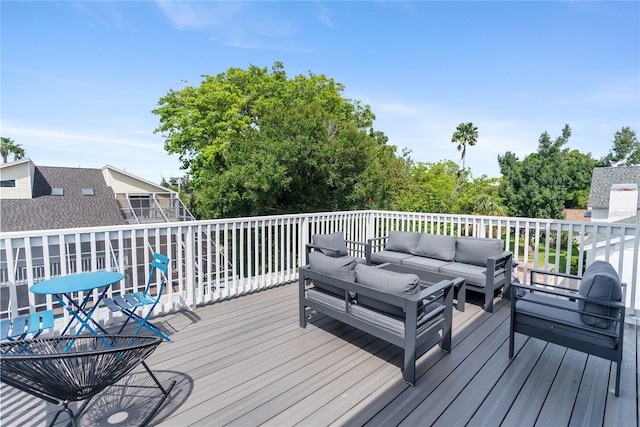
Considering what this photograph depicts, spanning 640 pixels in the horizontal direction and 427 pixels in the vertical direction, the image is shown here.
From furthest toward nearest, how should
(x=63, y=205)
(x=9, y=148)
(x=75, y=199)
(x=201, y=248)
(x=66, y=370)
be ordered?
1. (x=9, y=148)
2. (x=75, y=199)
3. (x=63, y=205)
4. (x=201, y=248)
5. (x=66, y=370)

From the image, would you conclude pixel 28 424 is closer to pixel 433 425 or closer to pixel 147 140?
pixel 433 425

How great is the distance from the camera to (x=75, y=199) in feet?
54.6

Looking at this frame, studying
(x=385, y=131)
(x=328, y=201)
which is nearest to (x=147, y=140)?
(x=328, y=201)

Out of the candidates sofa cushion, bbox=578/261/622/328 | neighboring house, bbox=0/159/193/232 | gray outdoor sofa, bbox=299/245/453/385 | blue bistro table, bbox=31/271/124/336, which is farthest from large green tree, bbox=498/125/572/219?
blue bistro table, bbox=31/271/124/336

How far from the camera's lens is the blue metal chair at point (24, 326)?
221cm

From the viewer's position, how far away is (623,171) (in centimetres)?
2048

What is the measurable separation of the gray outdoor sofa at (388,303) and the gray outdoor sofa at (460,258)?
151cm

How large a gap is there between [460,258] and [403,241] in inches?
40.1

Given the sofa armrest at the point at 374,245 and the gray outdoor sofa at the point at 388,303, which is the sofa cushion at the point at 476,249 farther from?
the gray outdoor sofa at the point at 388,303

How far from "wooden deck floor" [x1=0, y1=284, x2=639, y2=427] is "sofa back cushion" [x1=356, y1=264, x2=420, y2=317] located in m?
0.53

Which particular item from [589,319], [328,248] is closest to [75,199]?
[328,248]

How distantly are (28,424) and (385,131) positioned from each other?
83.6 ft

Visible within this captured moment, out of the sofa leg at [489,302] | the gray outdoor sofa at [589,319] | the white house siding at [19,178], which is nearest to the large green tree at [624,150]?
the sofa leg at [489,302]

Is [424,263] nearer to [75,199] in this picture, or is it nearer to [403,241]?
[403,241]
